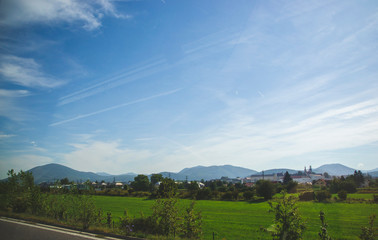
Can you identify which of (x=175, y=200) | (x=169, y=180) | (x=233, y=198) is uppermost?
(x=169, y=180)

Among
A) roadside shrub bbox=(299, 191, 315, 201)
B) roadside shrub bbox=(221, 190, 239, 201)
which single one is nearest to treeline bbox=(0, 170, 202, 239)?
roadside shrub bbox=(299, 191, 315, 201)

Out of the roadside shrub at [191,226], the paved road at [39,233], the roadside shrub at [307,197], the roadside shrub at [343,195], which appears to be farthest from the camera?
the roadside shrub at [307,197]

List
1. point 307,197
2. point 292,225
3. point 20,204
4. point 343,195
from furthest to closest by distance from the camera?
point 307,197, point 343,195, point 20,204, point 292,225

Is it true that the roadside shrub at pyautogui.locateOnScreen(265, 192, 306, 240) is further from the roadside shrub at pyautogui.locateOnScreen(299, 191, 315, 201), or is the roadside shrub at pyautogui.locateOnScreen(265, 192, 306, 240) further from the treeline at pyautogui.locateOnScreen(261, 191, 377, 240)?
the roadside shrub at pyautogui.locateOnScreen(299, 191, 315, 201)

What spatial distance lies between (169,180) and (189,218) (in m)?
2.66

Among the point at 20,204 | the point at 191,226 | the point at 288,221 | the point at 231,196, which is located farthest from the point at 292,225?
the point at 231,196

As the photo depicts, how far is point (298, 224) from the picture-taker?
1034 centimetres

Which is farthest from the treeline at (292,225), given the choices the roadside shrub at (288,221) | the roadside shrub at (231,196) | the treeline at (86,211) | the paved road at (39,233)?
the roadside shrub at (231,196)

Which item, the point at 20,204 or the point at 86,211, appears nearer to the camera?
the point at 86,211

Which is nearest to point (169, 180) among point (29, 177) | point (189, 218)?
point (189, 218)

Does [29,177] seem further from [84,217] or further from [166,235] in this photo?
[166,235]

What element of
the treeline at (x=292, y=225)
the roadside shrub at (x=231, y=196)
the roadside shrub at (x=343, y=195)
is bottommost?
the roadside shrub at (x=231, y=196)

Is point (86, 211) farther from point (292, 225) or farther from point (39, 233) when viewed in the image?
point (292, 225)

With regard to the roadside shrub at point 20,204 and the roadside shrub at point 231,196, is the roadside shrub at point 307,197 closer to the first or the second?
the roadside shrub at point 231,196
